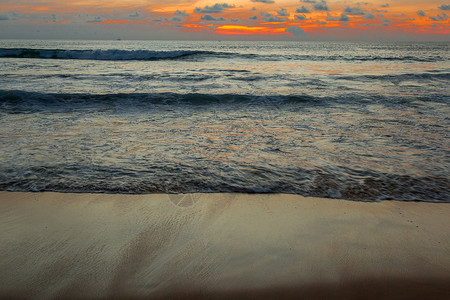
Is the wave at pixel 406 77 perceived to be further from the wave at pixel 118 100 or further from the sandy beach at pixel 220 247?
the sandy beach at pixel 220 247

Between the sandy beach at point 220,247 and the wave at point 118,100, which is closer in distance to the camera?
the sandy beach at point 220,247

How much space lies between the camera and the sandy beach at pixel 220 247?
224 centimetres

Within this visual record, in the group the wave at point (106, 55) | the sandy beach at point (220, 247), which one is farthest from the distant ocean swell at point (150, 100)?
the wave at point (106, 55)

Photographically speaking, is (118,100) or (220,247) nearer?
(220,247)

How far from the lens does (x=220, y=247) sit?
2674mm

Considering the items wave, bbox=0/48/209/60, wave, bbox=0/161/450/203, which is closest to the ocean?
wave, bbox=0/161/450/203

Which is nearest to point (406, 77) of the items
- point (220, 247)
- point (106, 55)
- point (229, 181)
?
point (229, 181)

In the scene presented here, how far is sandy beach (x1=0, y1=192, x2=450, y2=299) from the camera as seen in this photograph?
2.24m

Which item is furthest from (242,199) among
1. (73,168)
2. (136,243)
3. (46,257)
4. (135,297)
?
(73,168)

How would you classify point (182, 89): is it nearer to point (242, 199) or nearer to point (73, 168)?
point (73, 168)

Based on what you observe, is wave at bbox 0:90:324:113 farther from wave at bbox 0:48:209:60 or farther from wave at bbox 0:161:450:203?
wave at bbox 0:48:209:60

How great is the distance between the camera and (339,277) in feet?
7.68

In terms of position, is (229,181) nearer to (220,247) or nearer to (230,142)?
(220,247)

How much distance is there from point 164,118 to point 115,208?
4.97m
